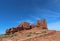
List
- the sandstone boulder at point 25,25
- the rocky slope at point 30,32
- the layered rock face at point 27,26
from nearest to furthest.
Answer: the rocky slope at point 30,32 → the layered rock face at point 27,26 → the sandstone boulder at point 25,25

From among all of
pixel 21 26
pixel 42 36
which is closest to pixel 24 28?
pixel 21 26

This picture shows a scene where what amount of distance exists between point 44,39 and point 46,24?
1457 centimetres

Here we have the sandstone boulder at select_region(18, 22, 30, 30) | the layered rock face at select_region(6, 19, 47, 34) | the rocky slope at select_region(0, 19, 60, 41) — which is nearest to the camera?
the rocky slope at select_region(0, 19, 60, 41)

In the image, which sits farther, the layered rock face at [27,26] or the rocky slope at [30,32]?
the layered rock face at [27,26]

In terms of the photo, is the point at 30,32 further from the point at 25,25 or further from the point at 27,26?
the point at 25,25

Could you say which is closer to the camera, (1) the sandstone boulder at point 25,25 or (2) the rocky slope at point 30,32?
(2) the rocky slope at point 30,32

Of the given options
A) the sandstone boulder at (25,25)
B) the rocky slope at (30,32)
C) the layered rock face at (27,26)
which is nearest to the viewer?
the rocky slope at (30,32)

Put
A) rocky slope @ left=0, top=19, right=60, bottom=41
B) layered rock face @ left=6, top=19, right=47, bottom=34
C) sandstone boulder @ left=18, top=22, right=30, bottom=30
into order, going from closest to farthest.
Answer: rocky slope @ left=0, top=19, right=60, bottom=41 < layered rock face @ left=6, top=19, right=47, bottom=34 < sandstone boulder @ left=18, top=22, right=30, bottom=30

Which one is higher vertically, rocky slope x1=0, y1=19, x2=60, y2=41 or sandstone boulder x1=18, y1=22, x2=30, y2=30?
sandstone boulder x1=18, y1=22, x2=30, y2=30

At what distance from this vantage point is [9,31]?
133ft

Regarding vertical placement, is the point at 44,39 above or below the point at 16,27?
below

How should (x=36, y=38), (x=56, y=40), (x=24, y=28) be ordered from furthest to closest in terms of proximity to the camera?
(x=24, y=28), (x=36, y=38), (x=56, y=40)

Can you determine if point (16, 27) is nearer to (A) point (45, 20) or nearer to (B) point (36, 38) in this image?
(A) point (45, 20)

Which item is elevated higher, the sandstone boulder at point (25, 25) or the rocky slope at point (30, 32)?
the sandstone boulder at point (25, 25)
